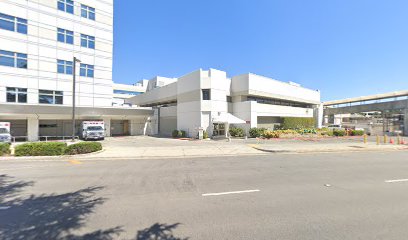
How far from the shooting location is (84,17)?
28359 millimetres

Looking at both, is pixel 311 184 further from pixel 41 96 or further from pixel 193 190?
pixel 41 96

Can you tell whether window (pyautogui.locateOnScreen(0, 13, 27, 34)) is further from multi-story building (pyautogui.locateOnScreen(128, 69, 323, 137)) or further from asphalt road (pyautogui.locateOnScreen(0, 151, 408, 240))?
asphalt road (pyautogui.locateOnScreen(0, 151, 408, 240))

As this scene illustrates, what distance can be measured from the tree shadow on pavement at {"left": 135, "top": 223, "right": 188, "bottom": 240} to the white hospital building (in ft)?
76.3

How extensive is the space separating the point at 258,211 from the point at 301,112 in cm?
3825

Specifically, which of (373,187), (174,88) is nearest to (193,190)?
(373,187)

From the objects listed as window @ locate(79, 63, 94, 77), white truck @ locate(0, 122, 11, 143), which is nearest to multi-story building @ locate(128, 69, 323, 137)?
window @ locate(79, 63, 94, 77)

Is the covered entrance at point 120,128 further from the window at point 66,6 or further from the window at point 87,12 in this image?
the window at point 66,6

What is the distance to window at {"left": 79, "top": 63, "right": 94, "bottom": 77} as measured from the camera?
1108 inches

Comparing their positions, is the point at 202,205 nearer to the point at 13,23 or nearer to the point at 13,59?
the point at 13,59

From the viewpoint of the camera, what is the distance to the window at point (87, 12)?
28269mm

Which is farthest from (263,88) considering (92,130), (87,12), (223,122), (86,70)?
(87,12)

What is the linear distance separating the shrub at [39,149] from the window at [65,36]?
20.5 m

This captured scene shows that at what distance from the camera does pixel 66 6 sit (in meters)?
27.1

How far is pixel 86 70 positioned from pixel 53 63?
12.6 feet
